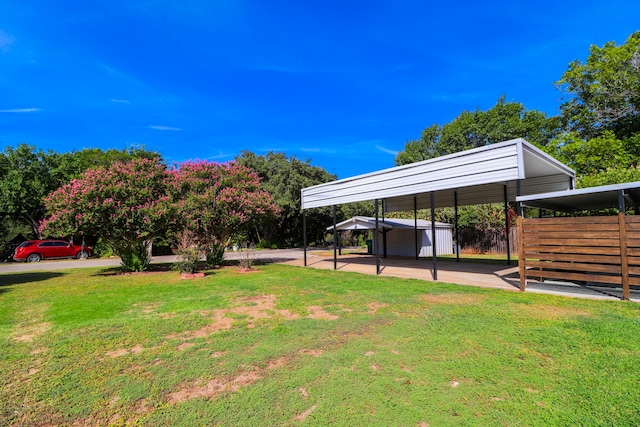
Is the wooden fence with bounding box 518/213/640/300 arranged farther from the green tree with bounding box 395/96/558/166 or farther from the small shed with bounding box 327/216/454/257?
the green tree with bounding box 395/96/558/166

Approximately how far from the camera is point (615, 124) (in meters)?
19.9

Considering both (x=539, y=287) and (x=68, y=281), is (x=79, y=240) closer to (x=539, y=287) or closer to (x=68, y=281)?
(x=68, y=281)

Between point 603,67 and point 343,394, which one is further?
point 603,67

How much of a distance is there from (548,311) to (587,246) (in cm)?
219

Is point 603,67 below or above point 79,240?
above

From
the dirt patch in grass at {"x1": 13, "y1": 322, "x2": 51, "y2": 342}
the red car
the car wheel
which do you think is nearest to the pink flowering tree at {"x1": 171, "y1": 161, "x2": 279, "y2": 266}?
the dirt patch in grass at {"x1": 13, "y1": 322, "x2": 51, "y2": 342}

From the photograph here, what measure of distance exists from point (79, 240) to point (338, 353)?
28.3 m

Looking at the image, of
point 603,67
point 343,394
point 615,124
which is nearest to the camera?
point 343,394

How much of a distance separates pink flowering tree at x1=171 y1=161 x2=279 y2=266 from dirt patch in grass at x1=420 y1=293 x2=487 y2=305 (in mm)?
8220

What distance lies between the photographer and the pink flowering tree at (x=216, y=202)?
485 inches

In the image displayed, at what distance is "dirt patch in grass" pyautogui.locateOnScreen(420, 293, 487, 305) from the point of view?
635cm

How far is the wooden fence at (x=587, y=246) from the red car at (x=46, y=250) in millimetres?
25101

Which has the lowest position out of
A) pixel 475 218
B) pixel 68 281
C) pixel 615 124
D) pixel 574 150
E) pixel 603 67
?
pixel 68 281

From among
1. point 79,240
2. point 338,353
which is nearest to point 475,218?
point 338,353
